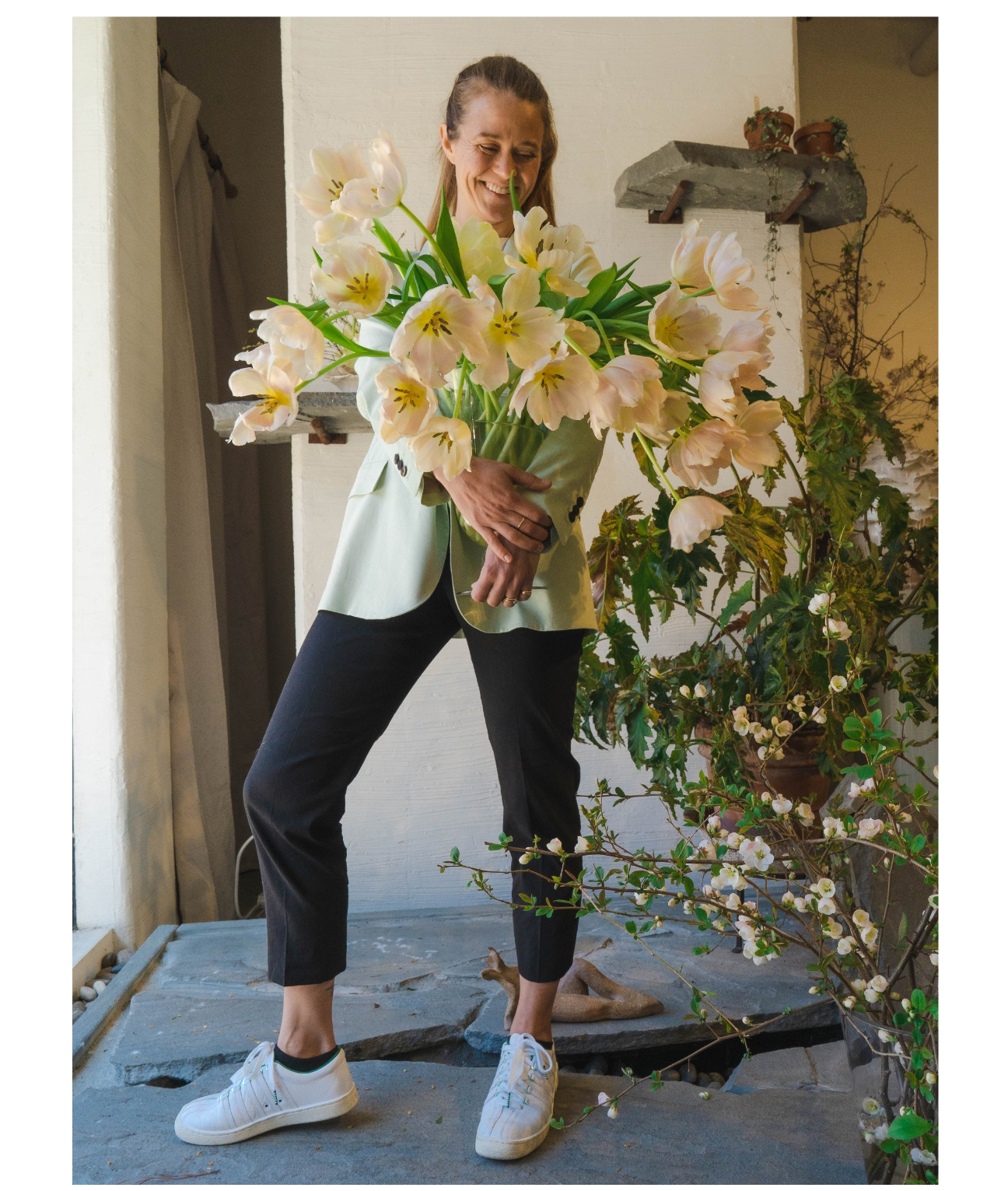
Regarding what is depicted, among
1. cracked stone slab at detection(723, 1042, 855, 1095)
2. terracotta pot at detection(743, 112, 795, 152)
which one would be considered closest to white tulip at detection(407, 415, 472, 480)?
cracked stone slab at detection(723, 1042, 855, 1095)

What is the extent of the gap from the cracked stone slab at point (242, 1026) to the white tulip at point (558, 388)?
1.09m

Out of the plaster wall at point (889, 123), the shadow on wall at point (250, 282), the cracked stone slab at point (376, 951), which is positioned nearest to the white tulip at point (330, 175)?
the cracked stone slab at point (376, 951)

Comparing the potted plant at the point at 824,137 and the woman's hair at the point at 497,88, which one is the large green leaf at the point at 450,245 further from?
the potted plant at the point at 824,137

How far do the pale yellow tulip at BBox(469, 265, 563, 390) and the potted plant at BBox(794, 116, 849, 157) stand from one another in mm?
1754

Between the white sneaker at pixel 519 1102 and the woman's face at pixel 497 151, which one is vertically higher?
the woman's face at pixel 497 151

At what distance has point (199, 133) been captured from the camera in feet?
9.02

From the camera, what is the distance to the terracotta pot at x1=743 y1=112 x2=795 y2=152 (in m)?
1.97

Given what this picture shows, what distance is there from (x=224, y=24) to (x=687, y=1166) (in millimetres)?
3651

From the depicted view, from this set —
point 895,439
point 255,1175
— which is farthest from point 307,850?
point 895,439

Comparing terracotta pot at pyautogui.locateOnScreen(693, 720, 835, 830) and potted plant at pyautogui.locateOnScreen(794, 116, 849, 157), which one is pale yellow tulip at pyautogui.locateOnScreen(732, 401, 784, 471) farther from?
potted plant at pyautogui.locateOnScreen(794, 116, 849, 157)

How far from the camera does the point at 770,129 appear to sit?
6.45 feet

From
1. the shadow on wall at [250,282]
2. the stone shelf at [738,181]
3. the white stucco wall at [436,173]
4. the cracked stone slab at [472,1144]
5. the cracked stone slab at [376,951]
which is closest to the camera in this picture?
the cracked stone slab at [472,1144]

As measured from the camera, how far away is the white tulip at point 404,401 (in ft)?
2.08
